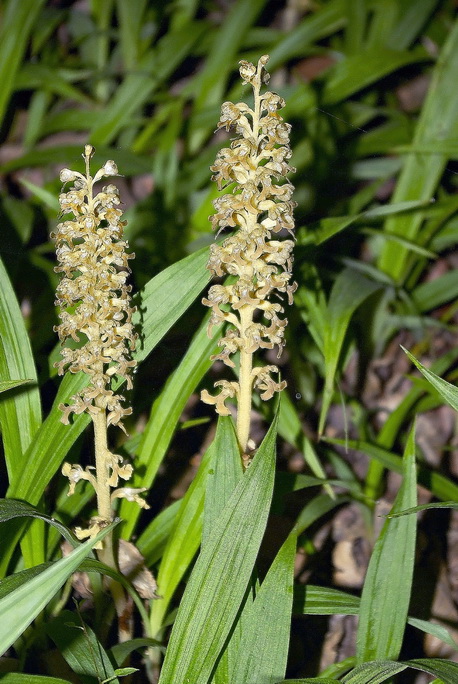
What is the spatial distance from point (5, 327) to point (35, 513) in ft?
2.45

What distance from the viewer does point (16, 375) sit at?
2.41 metres

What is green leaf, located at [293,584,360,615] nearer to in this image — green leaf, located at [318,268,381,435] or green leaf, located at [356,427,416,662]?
green leaf, located at [356,427,416,662]

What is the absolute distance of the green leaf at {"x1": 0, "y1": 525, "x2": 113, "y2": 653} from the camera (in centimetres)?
146

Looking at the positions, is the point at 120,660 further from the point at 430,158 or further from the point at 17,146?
the point at 17,146

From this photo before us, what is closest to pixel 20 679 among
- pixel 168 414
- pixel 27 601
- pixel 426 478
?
pixel 27 601

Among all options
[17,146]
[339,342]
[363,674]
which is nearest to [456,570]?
[339,342]

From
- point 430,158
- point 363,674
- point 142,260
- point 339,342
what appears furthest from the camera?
point 430,158

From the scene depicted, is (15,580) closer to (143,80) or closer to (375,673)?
(375,673)

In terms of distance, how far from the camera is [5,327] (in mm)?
2404

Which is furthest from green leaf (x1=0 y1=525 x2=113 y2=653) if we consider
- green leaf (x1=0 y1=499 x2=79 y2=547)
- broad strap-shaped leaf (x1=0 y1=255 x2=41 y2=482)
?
broad strap-shaped leaf (x1=0 y1=255 x2=41 y2=482)

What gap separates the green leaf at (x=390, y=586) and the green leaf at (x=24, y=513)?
919 mm

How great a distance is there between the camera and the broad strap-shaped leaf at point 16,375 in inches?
93.2

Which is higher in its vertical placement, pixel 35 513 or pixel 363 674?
pixel 35 513

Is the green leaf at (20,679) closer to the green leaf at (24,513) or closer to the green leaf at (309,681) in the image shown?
the green leaf at (24,513)
